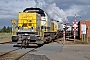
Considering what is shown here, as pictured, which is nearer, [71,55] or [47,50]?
[71,55]

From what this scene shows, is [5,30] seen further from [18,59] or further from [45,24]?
[18,59]

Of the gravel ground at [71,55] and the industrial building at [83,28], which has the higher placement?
the industrial building at [83,28]

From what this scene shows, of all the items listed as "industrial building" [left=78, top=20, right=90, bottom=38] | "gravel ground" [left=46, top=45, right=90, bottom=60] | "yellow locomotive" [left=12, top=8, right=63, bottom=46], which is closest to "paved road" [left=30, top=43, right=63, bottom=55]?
"gravel ground" [left=46, top=45, right=90, bottom=60]

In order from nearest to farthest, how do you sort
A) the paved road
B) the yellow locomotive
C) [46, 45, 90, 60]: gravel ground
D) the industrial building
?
[46, 45, 90, 60]: gravel ground, the paved road, the yellow locomotive, the industrial building

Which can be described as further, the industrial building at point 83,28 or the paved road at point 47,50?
the industrial building at point 83,28

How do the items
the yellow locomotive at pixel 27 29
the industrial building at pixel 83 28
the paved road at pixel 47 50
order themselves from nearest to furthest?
1. the paved road at pixel 47 50
2. the yellow locomotive at pixel 27 29
3. the industrial building at pixel 83 28

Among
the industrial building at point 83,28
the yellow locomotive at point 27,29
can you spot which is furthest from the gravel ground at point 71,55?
the industrial building at point 83,28

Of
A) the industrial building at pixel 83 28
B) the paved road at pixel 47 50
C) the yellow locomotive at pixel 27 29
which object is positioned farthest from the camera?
the industrial building at pixel 83 28

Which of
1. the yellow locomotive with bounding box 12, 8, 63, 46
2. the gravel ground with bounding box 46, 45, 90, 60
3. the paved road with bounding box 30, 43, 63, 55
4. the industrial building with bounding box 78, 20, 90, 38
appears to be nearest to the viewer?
the gravel ground with bounding box 46, 45, 90, 60

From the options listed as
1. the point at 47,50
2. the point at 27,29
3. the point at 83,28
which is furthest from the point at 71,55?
the point at 83,28

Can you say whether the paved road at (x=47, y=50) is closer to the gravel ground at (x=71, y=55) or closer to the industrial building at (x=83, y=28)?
the gravel ground at (x=71, y=55)

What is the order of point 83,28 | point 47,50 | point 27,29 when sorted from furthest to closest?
point 83,28 → point 27,29 → point 47,50

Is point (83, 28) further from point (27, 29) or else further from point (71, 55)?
point (71, 55)

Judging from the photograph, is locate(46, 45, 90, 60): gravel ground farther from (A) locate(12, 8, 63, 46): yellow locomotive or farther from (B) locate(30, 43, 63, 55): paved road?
(A) locate(12, 8, 63, 46): yellow locomotive
